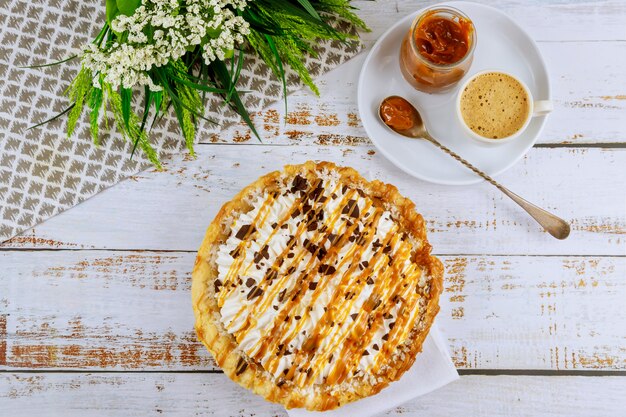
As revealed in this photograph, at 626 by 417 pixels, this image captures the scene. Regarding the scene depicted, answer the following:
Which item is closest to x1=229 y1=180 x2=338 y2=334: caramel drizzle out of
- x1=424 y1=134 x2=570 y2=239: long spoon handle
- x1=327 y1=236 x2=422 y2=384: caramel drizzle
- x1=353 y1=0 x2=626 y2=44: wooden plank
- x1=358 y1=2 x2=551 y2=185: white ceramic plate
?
x1=327 y1=236 x2=422 y2=384: caramel drizzle

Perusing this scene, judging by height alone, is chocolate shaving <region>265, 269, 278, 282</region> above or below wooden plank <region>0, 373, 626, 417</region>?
above

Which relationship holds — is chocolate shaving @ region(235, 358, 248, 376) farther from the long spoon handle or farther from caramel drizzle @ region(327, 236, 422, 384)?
the long spoon handle

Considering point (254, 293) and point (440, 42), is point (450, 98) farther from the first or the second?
point (254, 293)

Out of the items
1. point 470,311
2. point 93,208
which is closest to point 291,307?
point 470,311

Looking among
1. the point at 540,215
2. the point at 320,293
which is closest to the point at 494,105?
the point at 540,215

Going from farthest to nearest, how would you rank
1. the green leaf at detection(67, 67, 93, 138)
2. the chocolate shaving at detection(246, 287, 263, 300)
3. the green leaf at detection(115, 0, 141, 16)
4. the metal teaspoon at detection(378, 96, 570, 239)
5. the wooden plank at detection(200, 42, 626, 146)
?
the wooden plank at detection(200, 42, 626, 146) < the metal teaspoon at detection(378, 96, 570, 239) < the green leaf at detection(67, 67, 93, 138) < the chocolate shaving at detection(246, 287, 263, 300) < the green leaf at detection(115, 0, 141, 16)
